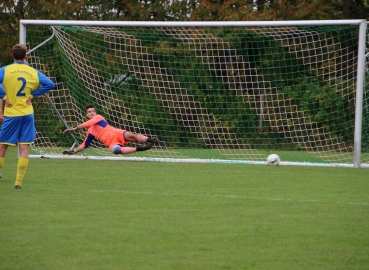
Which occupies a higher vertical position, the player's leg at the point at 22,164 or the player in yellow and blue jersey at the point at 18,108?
the player in yellow and blue jersey at the point at 18,108

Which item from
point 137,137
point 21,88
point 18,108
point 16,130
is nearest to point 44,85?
point 21,88

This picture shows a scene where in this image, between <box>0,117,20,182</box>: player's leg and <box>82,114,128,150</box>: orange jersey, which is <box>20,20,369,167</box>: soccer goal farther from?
<box>0,117,20,182</box>: player's leg

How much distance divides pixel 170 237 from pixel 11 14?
65.9 feet

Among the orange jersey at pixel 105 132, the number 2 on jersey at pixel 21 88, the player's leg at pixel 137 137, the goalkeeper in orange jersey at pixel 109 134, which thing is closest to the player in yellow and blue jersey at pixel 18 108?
the number 2 on jersey at pixel 21 88

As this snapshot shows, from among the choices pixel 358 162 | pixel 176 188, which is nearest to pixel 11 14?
pixel 358 162

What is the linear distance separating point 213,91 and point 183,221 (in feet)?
36.3

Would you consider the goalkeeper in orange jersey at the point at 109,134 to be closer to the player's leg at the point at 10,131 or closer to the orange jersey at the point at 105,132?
the orange jersey at the point at 105,132

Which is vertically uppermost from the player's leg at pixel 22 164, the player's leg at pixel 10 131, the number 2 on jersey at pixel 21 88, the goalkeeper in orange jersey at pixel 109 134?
the number 2 on jersey at pixel 21 88

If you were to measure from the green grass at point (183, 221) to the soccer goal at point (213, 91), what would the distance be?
203 inches

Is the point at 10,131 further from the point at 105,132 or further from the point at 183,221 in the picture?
the point at 105,132

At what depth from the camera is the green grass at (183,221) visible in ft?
17.6

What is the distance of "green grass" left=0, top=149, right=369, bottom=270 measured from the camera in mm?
5371

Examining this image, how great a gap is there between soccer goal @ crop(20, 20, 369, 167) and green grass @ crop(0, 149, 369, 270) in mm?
5155

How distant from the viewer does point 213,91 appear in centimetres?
1786
